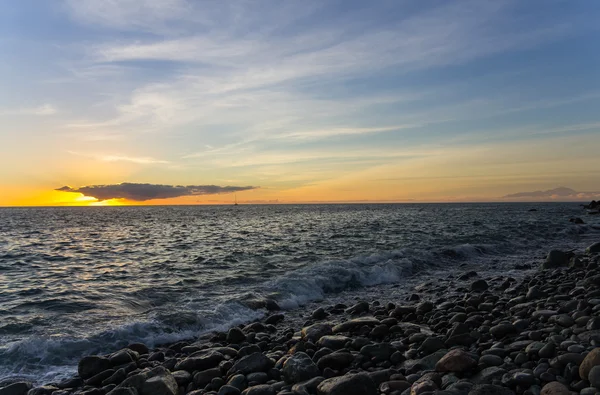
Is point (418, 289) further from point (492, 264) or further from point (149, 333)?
point (149, 333)

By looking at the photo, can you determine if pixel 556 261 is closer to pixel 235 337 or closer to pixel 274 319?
pixel 274 319

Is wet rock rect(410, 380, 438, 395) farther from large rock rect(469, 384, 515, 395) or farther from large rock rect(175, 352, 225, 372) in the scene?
large rock rect(175, 352, 225, 372)

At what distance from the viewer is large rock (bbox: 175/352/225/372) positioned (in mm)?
7324

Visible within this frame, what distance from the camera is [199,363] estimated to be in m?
7.38

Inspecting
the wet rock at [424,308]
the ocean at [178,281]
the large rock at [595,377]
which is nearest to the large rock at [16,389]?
the ocean at [178,281]

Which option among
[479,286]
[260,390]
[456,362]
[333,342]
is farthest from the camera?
[479,286]

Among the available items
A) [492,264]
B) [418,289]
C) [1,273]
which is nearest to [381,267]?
[418,289]

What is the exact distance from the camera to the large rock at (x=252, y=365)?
6.75 metres

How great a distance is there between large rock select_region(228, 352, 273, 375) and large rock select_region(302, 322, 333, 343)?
1.67m

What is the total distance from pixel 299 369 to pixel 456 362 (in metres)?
2.42

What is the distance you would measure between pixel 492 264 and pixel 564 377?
52.6 feet

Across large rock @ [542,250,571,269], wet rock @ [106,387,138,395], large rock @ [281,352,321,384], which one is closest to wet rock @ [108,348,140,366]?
wet rock @ [106,387,138,395]

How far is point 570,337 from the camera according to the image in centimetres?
667

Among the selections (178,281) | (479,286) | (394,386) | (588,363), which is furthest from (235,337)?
(479,286)
